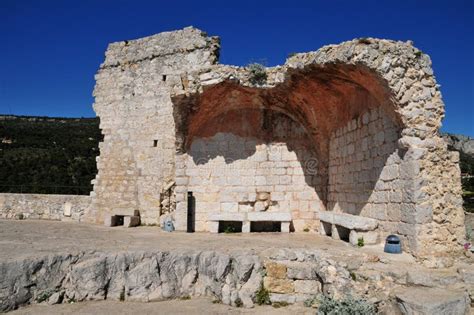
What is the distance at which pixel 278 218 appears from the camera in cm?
882

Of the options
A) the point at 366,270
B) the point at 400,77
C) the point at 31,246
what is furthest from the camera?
the point at 31,246

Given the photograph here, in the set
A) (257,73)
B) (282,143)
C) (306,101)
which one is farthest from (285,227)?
(257,73)

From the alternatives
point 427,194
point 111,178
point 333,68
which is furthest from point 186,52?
point 427,194

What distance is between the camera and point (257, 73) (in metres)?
8.31

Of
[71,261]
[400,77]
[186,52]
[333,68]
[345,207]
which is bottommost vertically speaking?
[71,261]

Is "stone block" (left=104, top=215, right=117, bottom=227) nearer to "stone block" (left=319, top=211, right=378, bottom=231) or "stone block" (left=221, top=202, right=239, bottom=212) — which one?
"stone block" (left=221, top=202, right=239, bottom=212)

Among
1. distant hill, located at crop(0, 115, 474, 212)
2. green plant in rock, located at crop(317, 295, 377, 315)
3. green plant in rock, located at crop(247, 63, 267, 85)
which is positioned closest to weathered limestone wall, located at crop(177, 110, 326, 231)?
A: green plant in rock, located at crop(247, 63, 267, 85)

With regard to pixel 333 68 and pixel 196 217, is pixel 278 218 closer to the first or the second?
pixel 196 217

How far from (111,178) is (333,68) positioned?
788 cm

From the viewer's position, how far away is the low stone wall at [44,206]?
41.0ft

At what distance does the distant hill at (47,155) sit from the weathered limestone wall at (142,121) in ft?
23.3

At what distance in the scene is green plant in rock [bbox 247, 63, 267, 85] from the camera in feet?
27.2

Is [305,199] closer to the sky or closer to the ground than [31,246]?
closer to the sky

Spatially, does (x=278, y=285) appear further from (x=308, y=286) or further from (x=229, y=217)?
(x=229, y=217)
